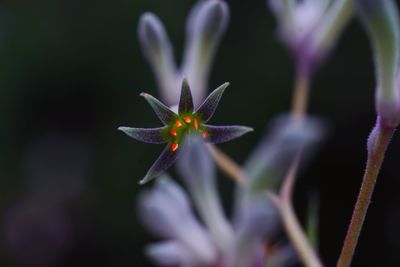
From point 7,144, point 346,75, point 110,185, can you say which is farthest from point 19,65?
point 346,75

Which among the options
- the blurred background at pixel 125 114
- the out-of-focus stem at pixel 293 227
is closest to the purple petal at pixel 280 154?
the out-of-focus stem at pixel 293 227

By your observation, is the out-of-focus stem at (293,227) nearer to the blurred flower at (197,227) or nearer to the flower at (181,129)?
the blurred flower at (197,227)

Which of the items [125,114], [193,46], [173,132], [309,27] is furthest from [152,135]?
[125,114]

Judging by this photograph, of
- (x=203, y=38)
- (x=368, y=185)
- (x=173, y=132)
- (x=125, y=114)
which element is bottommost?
(x=368, y=185)

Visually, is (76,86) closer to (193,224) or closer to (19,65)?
(19,65)

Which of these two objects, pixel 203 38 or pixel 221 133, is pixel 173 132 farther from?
pixel 203 38

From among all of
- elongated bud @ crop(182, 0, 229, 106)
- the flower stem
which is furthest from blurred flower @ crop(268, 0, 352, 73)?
the flower stem
